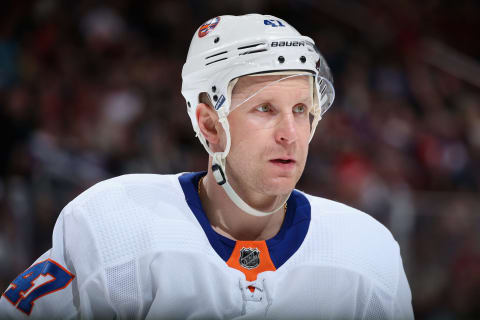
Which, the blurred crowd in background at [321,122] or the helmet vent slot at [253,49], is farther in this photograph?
the blurred crowd in background at [321,122]

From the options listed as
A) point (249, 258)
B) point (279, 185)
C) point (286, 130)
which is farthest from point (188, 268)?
point (286, 130)

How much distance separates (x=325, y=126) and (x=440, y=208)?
1.55 metres

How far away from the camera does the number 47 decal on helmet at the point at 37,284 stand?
6.02 feet

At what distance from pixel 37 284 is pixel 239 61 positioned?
83cm

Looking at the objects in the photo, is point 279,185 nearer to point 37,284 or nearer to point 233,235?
point 233,235

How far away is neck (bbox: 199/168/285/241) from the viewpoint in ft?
6.64

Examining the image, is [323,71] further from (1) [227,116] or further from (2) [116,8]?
(2) [116,8]

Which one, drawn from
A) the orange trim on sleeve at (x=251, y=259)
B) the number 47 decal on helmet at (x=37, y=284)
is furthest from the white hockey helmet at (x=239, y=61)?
the number 47 decal on helmet at (x=37, y=284)

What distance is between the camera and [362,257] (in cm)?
196

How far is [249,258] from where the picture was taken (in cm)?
194

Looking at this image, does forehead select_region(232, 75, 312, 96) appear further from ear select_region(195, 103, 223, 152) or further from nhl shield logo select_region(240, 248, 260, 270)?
nhl shield logo select_region(240, 248, 260, 270)

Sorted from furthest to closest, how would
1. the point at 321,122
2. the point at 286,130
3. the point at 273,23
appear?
the point at 321,122 → the point at 273,23 → the point at 286,130

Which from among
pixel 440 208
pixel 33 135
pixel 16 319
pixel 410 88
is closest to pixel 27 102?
pixel 33 135

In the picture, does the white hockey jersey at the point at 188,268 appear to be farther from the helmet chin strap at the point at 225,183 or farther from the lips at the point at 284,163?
the lips at the point at 284,163
